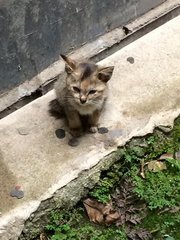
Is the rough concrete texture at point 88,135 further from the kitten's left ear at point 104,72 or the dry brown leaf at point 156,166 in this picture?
the kitten's left ear at point 104,72

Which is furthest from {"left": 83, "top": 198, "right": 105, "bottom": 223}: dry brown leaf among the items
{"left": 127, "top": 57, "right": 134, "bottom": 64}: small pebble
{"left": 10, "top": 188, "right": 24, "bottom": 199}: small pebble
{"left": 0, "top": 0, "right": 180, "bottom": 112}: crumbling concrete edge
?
{"left": 127, "top": 57, "right": 134, "bottom": 64}: small pebble

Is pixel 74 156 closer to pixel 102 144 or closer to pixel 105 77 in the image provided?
pixel 102 144

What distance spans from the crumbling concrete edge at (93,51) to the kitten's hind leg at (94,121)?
0.78 metres

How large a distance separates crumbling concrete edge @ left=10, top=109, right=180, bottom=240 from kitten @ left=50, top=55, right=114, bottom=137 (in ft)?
1.19

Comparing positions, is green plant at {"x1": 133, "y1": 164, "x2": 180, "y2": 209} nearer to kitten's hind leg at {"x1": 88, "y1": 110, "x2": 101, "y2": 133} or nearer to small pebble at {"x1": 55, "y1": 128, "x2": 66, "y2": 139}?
kitten's hind leg at {"x1": 88, "y1": 110, "x2": 101, "y2": 133}

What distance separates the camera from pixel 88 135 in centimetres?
518

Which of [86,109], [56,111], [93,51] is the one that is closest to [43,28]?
[93,51]

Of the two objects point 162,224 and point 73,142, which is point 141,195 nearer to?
point 162,224

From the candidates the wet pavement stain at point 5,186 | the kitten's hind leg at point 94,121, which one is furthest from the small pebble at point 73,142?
the wet pavement stain at point 5,186

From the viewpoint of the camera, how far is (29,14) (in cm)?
545

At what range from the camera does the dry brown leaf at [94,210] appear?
4742 mm

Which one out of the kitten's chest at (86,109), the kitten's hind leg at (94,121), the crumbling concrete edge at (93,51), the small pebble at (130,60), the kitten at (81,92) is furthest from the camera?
the small pebble at (130,60)

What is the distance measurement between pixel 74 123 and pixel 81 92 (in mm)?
423

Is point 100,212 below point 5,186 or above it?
below
